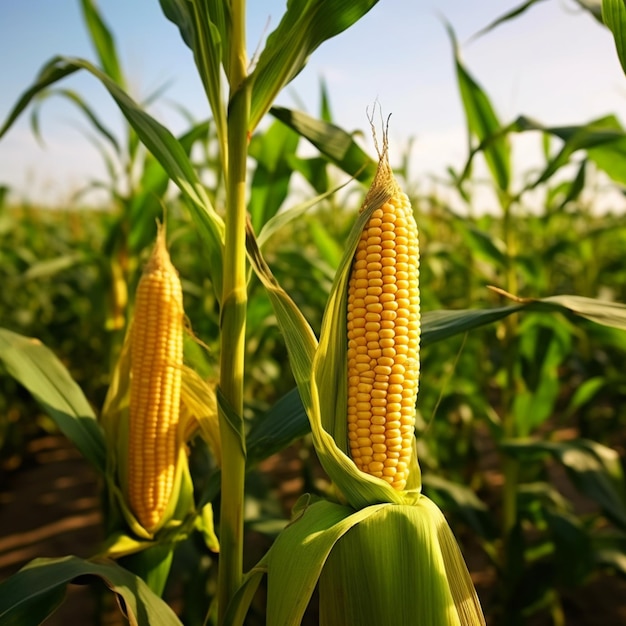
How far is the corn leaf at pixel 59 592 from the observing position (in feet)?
3.50

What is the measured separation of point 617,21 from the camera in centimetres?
121

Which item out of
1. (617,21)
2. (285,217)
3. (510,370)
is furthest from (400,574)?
(510,370)

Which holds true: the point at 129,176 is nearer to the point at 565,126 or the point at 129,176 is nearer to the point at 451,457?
the point at 565,126

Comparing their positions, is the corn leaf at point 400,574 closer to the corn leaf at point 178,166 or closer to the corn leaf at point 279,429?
the corn leaf at point 279,429

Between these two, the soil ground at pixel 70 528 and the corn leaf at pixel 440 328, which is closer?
the corn leaf at pixel 440 328

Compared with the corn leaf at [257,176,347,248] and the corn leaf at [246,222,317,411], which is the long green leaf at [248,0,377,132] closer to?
the corn leaf at [257,176,347,248]

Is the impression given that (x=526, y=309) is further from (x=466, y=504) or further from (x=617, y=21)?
(x=466, y=504)

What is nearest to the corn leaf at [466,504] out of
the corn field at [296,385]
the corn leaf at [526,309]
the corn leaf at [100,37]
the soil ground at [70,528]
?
the corn field at [296,385]

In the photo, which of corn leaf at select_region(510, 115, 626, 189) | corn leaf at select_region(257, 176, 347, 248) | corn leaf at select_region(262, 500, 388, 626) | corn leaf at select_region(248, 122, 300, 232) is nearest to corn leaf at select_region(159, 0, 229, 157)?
corn leaf at select_region(257, 176, 347, 248)

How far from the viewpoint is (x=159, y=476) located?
135cm

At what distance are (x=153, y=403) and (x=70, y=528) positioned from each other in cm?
329

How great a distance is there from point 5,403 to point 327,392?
15.3 ft

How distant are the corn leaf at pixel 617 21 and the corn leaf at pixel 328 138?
57cm

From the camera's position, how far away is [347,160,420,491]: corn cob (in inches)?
37.9
